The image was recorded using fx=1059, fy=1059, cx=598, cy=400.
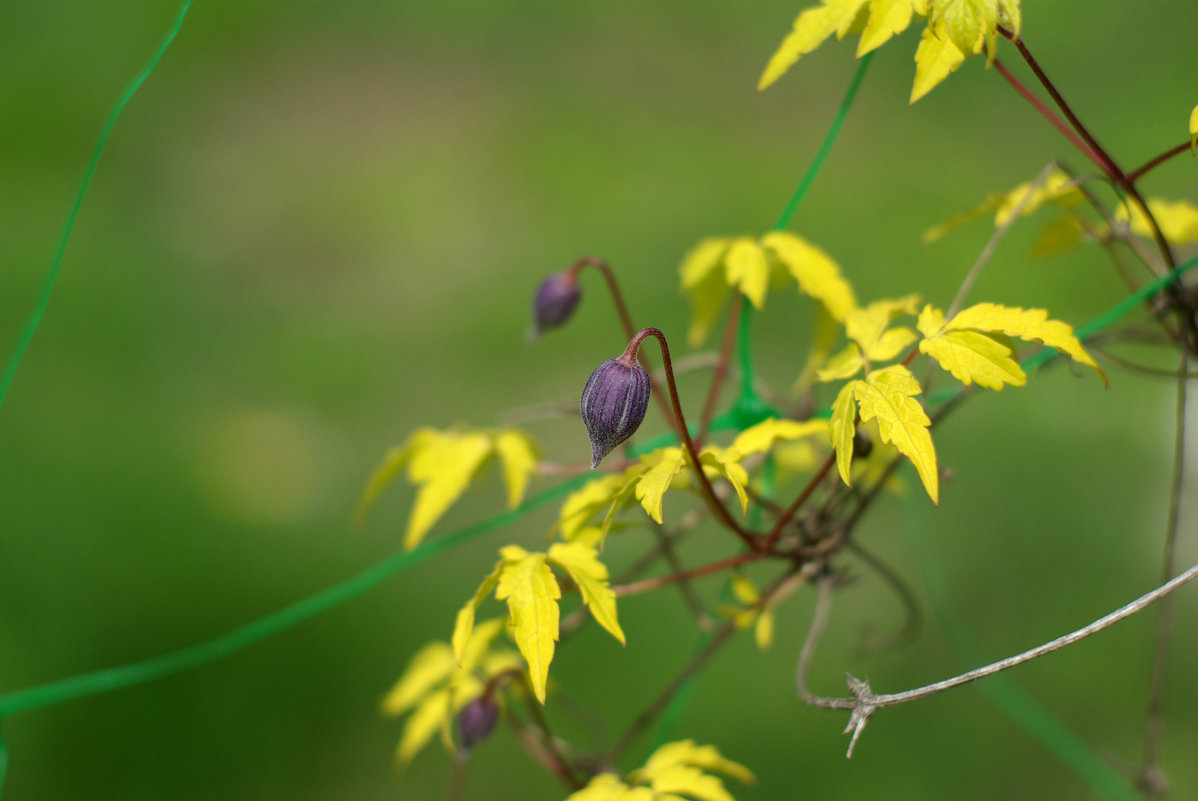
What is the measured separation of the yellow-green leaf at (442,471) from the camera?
3.65 ft

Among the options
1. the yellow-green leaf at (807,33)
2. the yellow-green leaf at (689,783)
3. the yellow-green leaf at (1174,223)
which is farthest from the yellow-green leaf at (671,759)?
the yellow-green leaf at (1174,223)

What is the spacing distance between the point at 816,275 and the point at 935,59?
1.01 feet

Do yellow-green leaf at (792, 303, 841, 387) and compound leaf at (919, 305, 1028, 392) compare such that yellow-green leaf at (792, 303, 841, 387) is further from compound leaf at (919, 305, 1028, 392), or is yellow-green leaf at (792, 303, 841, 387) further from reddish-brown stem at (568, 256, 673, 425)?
compound leaf at (919, 305, 1028, 392)

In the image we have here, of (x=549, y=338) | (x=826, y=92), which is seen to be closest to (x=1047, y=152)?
(x=826, y=92)

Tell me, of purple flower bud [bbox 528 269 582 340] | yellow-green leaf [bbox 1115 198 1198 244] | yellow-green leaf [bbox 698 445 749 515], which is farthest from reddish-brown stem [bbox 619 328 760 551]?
yellow-green leaf [bbox 1115 198 1198 244]

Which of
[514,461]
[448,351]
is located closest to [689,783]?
[514,461]

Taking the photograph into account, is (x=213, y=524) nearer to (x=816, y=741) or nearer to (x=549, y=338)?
(x=549, y=338)

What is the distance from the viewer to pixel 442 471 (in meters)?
1.14

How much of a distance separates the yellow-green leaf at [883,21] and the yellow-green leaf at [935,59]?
0.07ft

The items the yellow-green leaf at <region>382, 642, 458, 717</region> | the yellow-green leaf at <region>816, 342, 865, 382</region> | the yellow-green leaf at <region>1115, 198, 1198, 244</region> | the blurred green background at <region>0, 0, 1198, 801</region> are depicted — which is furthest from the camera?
the blurred green background at <region>0, 0, 1198, 801</region>

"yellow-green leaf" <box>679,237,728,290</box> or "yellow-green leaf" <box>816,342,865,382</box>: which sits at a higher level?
"yellow-green leaf" <box>679,237,728,290</box>

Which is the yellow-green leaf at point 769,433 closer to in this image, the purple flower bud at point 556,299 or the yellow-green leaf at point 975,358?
the yellow-green leaf at point 975,358

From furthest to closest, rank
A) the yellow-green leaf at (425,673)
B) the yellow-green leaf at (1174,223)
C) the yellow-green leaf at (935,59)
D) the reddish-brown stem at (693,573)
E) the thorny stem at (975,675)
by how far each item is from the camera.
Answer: the yellow-green leaf at (425,673), the yellow-green leaf at (1174,223), the reddish-brown stem at (693,573), the yellow-green leaf at (935,59), the thorny stem at (975,675)

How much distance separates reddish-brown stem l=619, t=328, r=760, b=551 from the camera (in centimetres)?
78
